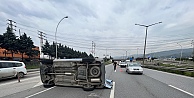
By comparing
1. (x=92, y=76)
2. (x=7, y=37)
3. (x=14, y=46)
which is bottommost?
(x=92, y=76)

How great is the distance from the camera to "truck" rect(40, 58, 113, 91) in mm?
7625

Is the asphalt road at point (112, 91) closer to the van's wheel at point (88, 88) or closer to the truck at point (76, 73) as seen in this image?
the van's wheel at point (88, 88)

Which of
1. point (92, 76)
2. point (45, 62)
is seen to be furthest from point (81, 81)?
point (45, 62)

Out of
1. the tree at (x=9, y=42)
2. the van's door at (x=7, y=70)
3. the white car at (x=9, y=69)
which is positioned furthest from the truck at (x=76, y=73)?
the tree at (x=9, y=42)

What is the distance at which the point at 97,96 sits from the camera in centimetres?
641

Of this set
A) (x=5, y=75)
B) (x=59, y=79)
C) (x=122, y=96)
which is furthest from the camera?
(x=5, y=75)

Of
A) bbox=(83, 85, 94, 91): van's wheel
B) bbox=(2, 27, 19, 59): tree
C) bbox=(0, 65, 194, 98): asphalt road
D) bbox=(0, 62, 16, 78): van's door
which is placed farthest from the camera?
bbox=(2, 27, 19, 59): tree

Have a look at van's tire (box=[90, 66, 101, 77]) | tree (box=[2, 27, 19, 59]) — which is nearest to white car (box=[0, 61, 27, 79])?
van's tire (box=[90, 66, 101, 77])

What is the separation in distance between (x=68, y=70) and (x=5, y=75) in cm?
691

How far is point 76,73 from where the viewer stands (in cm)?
782

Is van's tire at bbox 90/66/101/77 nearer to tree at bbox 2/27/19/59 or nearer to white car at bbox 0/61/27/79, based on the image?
white car at bbox 0/61/27/79

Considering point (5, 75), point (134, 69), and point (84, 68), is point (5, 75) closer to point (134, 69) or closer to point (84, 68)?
point (84, 68)

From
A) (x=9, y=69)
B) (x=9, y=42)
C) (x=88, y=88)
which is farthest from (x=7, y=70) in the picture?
(x=9, y=42)

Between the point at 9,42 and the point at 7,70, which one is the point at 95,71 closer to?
the point at 7,70
